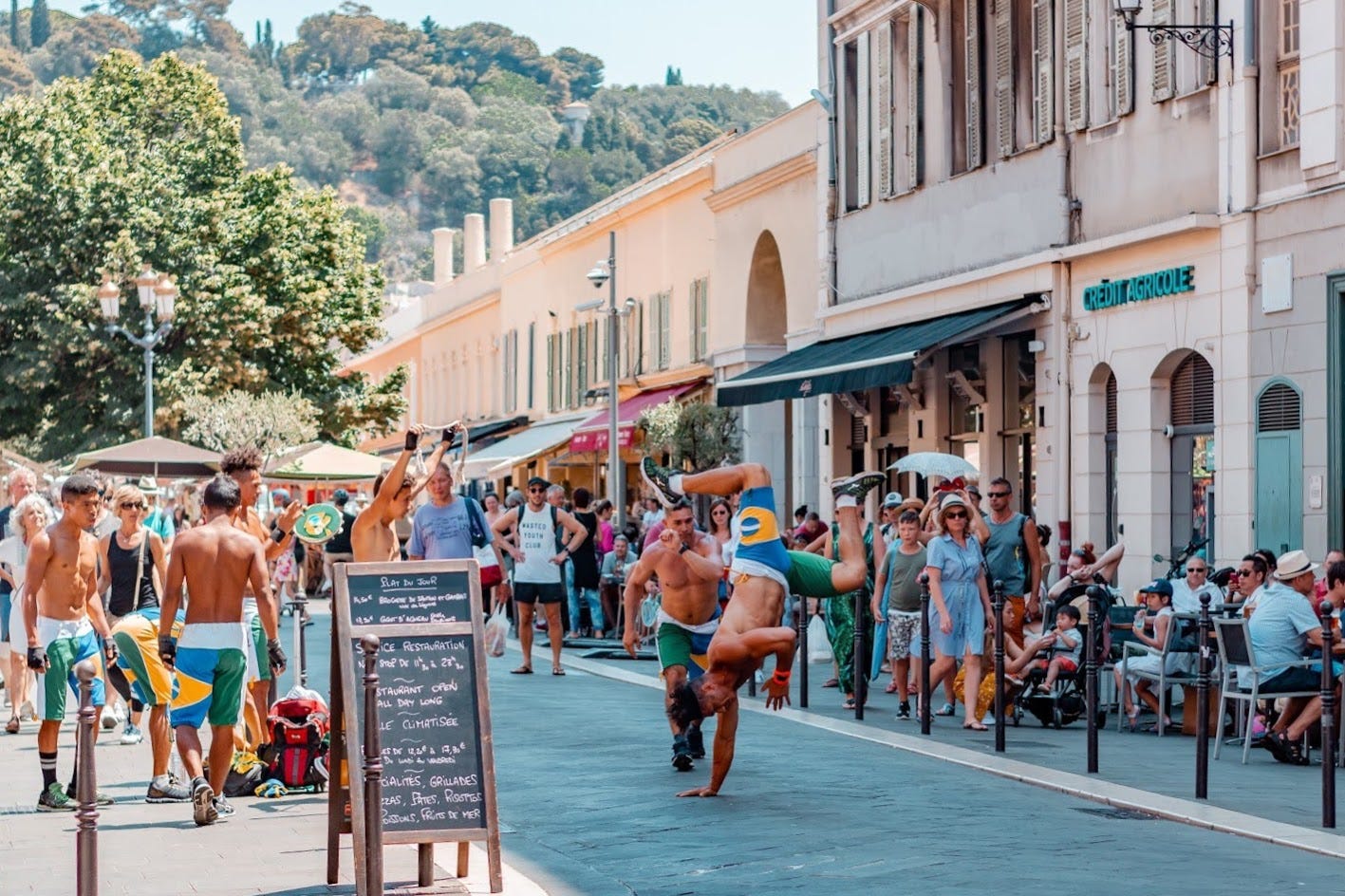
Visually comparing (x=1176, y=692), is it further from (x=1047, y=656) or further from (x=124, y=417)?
(x=124, y=417)

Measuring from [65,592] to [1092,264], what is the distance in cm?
1368

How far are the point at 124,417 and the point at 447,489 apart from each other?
3121cm

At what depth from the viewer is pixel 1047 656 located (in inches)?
650

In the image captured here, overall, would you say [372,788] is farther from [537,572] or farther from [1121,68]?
[1121,68]

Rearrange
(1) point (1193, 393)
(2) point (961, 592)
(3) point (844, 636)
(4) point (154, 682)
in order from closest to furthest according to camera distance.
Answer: (4) point (154, 682)
(2) point (961, 592)
(3) point (844, 636)
(1) point (1193, 393)

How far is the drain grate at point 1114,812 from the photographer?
1134 centimetres

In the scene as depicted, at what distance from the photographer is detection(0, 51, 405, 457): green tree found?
47.2m

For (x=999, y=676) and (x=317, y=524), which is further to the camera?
(x=999, y=676)

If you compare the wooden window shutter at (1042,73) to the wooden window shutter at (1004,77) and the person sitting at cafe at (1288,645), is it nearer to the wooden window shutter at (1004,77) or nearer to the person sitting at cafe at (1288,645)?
the wooden window shutter at (1004,77)

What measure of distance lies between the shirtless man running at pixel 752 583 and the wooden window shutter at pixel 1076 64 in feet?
40.8

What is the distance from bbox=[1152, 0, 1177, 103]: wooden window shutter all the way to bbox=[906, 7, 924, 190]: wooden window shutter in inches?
257

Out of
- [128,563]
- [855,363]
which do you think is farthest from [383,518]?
[855,363]

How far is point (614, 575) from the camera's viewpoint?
27.5 metres

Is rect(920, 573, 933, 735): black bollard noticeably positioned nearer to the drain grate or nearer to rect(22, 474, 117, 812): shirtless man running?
the drain grate
